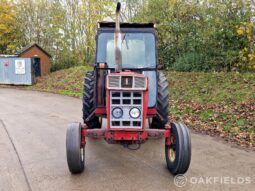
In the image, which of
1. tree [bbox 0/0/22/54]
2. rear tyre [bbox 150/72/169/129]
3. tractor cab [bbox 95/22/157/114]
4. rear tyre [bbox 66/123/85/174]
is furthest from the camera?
tree [bbox 0/0/22/54]

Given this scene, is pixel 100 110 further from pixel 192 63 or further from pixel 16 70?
pixel 16 70

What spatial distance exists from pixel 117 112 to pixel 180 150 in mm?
1071

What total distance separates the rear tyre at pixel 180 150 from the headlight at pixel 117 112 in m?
0.81

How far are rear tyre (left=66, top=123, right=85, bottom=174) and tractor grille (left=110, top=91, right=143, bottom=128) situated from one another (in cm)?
54

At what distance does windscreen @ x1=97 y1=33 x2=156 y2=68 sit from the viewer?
5.71 metres

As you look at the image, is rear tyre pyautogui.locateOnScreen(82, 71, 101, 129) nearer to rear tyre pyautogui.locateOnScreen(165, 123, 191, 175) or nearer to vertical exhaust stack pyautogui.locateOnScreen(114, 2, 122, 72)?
vertical exhaust stack pyautogui.locateOnScreen(114, 2, 122, 72)

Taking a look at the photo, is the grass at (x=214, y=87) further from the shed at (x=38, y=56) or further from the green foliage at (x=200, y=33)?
the shed at (x=38, y=56)

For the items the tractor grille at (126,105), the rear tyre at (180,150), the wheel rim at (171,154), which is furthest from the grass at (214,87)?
the tractor grille at (126,105)

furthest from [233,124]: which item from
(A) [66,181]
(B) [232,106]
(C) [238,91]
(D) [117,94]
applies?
(A) [66,181]

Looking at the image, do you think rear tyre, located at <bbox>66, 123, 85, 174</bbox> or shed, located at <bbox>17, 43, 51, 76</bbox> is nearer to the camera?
rear tyre, located at <bbox>66, 123, 85, 174</bbox>

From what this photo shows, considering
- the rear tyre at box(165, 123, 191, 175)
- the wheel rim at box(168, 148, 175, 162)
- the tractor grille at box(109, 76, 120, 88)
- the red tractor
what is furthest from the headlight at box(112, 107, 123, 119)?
the wheel rim at box(168, 148, 175, 162)

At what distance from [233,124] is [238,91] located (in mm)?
2442

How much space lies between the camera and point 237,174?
171 inches
